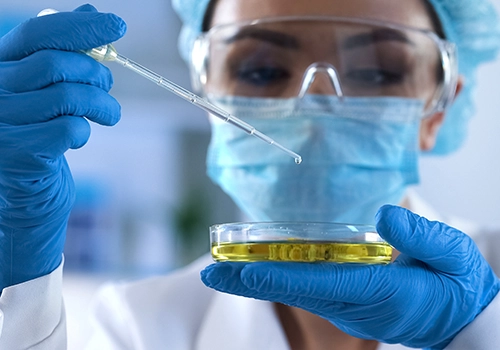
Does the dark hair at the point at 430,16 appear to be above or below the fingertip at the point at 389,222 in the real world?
above

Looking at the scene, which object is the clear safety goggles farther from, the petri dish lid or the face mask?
the petri dish lid

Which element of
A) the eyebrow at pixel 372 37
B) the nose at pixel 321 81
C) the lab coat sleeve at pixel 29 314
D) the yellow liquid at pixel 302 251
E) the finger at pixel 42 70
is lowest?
the lab coat sleeve at pixel 29 314

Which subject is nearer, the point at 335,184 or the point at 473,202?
the point at 335,184

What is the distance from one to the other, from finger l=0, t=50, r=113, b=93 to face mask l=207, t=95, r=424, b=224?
616mm

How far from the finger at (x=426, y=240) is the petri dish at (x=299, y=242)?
0.03 metres

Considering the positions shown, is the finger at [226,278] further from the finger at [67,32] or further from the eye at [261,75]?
the eye at [261,75]

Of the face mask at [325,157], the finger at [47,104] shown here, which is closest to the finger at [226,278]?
the finger at [47,104]

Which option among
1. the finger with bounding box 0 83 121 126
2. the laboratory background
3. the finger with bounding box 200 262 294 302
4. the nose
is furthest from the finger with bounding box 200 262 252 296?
the laboratory background

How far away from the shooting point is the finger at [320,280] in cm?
84

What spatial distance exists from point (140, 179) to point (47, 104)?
2.05 m

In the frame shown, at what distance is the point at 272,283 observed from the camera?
84 cm

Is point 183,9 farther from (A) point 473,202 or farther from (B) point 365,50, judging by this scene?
(A) point 473,202

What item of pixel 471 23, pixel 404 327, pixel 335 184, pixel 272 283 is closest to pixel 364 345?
pixel 335 184

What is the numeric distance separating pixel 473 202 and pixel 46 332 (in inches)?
71.2
